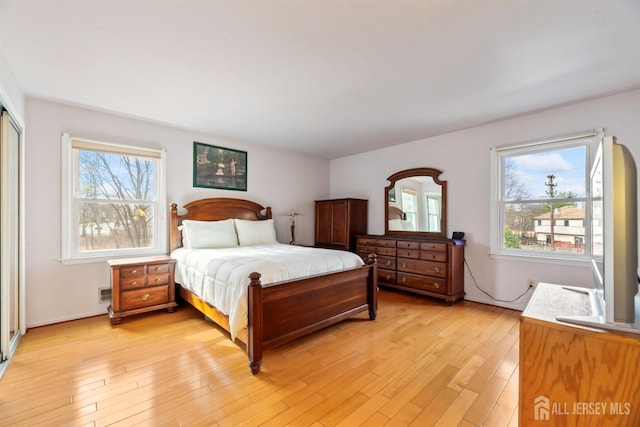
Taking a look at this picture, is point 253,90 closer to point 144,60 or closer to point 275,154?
point 144,60

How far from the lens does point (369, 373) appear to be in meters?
2.01

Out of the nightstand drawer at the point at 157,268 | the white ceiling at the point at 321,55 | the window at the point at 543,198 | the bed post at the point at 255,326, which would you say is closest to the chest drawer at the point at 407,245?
the window at the point at 543,198

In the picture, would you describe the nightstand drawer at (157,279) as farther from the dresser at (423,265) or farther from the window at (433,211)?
the window at (433,211)

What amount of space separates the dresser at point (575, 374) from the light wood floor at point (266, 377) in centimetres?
59

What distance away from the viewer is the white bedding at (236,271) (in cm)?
217

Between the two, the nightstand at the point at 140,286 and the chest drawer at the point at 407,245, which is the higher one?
the chest drawer at the point at 407,245

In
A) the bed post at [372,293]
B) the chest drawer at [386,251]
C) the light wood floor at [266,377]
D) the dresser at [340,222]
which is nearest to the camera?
the light wood floor at [266,377]

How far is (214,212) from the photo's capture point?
13.3ft

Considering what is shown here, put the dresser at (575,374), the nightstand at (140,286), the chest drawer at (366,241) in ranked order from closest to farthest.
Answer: the dresser at (575,374) < the nightstand at (140,286) < the chest drawer at (366,241)

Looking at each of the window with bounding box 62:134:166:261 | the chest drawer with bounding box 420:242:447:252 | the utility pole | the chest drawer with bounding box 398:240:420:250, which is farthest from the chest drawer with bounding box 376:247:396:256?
the window with bounding box 62:134:166:261

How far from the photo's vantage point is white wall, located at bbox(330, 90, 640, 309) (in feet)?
9.09

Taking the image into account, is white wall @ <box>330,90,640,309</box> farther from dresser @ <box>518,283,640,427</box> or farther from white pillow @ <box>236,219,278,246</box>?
dresser @ <box>518,283,640,427</box>

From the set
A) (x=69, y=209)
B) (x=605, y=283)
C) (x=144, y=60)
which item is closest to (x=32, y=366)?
(x=69, y=209)

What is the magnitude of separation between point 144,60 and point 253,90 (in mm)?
896
